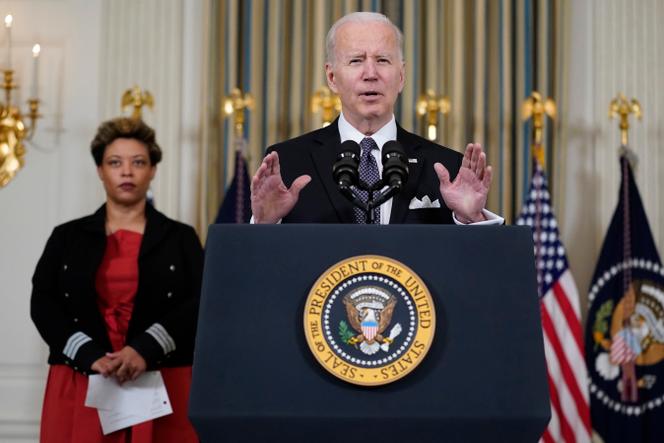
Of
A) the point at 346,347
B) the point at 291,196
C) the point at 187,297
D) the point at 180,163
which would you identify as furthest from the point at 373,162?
the point at 180,163

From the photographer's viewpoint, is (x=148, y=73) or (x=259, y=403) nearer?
(x=259, y=403)

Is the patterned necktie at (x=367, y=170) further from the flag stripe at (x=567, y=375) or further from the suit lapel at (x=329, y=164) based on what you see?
the flag stripe at (x=567, y=375)

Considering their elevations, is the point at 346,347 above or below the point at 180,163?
below

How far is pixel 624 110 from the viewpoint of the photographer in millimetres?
5824

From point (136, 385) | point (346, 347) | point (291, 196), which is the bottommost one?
point (136, 385)

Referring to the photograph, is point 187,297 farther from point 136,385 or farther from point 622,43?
point 622,43

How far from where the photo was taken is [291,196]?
7.86ft

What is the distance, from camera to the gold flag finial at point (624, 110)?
229 inches

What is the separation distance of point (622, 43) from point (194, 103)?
2.72m

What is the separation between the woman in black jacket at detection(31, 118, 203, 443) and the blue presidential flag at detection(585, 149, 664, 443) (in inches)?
102

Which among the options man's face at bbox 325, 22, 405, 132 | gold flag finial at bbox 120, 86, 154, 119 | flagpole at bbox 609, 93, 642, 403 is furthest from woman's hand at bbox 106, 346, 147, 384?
flagpole at bbox 609, 93, 642, 403

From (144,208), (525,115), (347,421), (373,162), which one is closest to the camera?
(347,421)

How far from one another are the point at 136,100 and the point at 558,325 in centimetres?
272

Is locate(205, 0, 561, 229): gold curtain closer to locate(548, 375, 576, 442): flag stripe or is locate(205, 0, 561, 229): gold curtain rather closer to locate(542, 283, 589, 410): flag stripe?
locate(542, 283, 589, 410): flag stripe
